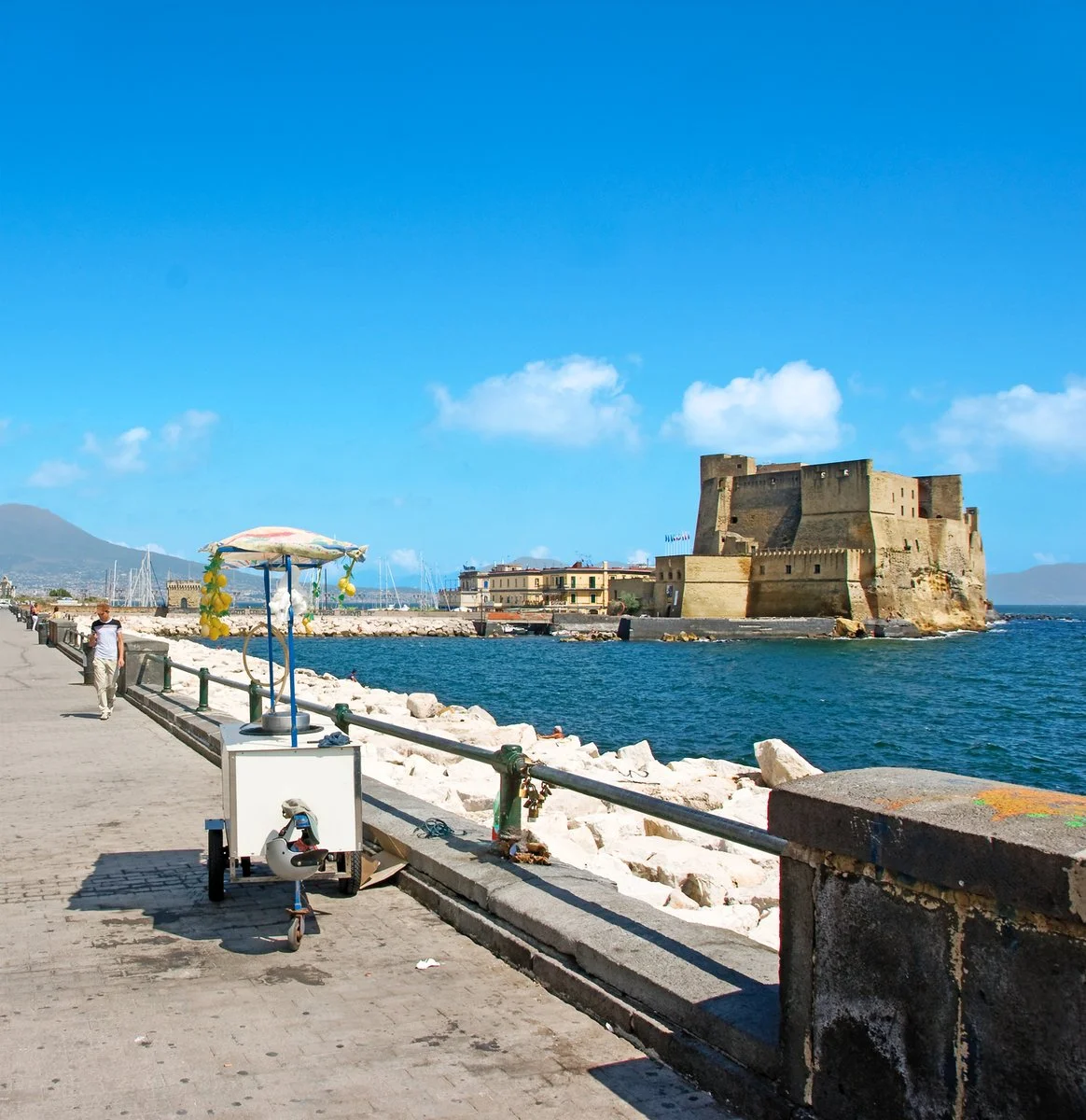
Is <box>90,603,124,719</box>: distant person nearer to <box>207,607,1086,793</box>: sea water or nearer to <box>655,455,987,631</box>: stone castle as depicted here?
<box>207,607,1086,793</box>: sea water

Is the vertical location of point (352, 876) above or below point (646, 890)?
above

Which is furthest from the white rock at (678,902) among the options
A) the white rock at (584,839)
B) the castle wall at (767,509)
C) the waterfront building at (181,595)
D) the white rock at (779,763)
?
the waterfront building at (181,595)

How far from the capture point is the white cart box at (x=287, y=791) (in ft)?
18.5

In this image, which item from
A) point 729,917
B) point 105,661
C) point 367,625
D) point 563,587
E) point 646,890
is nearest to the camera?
point 729,917

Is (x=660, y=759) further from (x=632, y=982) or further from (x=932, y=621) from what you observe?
(x=932, y=621)

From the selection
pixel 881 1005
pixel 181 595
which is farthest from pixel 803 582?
pixel 881 1005

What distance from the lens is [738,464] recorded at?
281ft

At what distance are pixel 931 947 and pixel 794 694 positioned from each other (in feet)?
117

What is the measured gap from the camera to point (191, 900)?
6117mm

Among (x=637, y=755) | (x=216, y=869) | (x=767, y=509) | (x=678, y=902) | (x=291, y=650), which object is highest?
(x=767, y=509)

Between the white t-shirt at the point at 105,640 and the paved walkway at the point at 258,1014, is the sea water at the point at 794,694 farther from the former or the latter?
the paved walkway at the point at 258,1014

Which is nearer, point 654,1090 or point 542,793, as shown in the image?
point 654,1090

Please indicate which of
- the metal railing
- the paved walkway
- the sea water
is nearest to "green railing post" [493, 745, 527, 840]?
the metal railing

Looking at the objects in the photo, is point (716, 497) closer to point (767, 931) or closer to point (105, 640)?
point (105, 640)
